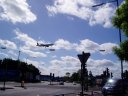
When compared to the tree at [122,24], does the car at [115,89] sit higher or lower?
lower

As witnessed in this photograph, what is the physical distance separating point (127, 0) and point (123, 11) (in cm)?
70

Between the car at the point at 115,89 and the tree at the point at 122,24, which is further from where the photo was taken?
the car at the point at 115,89

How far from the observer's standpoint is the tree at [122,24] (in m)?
17.0

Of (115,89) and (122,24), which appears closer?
(122,24)

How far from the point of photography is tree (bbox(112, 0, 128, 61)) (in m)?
17.0

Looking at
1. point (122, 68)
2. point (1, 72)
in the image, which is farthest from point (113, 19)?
point (1, 72)

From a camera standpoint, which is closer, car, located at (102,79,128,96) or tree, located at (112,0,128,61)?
tree, located at (112,0,128,61)

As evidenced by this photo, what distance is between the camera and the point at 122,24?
17.1 metres

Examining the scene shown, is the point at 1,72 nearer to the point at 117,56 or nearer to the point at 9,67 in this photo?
the point at 9,67

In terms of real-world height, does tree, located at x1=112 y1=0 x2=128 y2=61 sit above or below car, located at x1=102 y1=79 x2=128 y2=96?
above

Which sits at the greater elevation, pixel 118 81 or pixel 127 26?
pixel 127 26

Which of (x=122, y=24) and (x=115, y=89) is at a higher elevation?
(x=122, y=24)

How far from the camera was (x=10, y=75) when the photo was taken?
127 meters

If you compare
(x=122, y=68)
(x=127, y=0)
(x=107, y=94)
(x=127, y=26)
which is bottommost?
(x=107, y=94)
